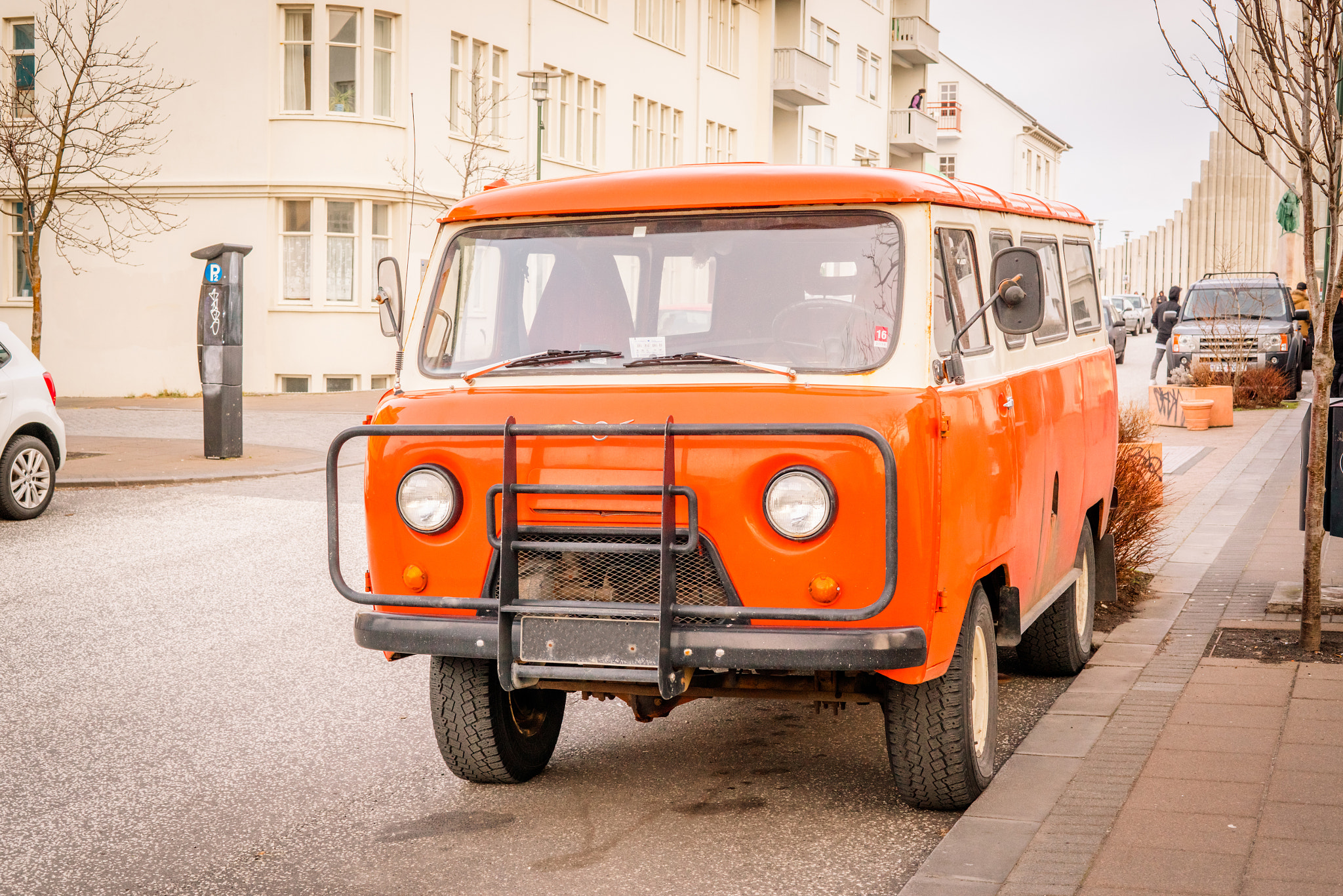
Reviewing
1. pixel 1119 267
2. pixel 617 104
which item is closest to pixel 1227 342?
pixel 617 104

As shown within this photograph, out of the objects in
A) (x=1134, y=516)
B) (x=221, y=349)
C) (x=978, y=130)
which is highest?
(x=978, y=130)

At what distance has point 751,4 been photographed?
157 ft

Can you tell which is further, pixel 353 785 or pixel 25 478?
pixel 25 478

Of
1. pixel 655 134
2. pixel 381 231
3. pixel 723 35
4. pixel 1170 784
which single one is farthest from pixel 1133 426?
pixel 723 35

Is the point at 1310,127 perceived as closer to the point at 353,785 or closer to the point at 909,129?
the point at 353,785

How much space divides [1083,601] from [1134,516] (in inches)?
80.9

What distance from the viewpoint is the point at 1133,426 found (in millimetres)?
12203

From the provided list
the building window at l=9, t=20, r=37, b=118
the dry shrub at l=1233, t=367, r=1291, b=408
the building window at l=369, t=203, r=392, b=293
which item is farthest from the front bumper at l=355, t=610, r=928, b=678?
the building window at l=9, t=20, r=37, b=118

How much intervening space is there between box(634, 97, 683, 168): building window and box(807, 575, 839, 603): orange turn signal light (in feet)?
119

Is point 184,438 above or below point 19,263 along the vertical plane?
below

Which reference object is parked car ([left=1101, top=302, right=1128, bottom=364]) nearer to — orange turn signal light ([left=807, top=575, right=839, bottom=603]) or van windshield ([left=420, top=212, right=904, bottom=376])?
van windshield ([left=420, top=212, right=904, bottom=376])

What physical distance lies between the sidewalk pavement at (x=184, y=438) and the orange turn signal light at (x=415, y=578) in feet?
36.5

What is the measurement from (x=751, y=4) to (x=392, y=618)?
149ft

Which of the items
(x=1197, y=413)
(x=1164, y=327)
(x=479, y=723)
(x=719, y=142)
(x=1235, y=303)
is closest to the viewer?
(x=479, y=723)
